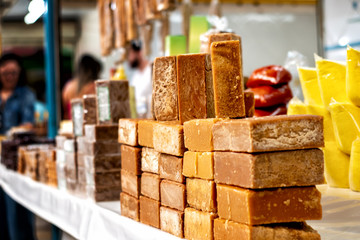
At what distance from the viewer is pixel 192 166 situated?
4.24ft

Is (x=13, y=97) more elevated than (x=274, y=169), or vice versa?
(x=13, y=97)

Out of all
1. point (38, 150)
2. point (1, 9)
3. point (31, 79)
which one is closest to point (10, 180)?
point (38, 150)

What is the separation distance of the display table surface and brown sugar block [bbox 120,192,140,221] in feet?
0.08

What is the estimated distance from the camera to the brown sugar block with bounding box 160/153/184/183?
4.48 feet

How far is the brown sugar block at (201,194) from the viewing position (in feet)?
4.08

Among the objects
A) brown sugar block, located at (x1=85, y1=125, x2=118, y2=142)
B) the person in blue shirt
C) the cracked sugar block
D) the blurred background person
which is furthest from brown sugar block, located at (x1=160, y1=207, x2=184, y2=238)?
the person in blue shirt

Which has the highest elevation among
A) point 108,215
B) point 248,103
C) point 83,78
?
point 83,78

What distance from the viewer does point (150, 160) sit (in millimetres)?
1543

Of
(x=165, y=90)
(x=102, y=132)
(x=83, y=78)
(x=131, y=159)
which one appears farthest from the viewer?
(x=83, y=78)

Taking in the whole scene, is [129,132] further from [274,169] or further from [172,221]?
[274,169]

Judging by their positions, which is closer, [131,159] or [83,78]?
[131,159]

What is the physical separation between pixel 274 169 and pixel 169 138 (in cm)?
36

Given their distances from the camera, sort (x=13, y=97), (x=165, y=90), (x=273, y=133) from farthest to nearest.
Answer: (x=13, y=97) < (x=165, y=90) < (x=273, y=133)

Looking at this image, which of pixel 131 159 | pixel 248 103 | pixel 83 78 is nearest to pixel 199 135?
pixel 248 103
